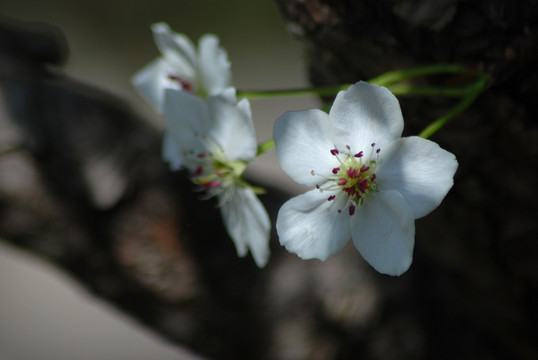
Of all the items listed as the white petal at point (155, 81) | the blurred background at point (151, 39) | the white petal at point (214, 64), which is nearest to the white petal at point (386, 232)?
the white petal at point (214, 64)

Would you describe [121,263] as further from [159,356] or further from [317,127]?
[159,356]

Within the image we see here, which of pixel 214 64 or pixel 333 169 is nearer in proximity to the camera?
pixel 333 169

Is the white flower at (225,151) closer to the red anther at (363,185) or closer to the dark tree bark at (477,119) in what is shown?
the red anther at (363,185)

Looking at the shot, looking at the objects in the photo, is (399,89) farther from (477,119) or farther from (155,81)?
(155,81)

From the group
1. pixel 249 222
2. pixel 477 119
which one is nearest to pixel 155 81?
pixel 249 222

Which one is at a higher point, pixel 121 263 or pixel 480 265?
pixel 121 263

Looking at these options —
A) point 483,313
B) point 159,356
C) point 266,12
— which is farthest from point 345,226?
point 266,12
